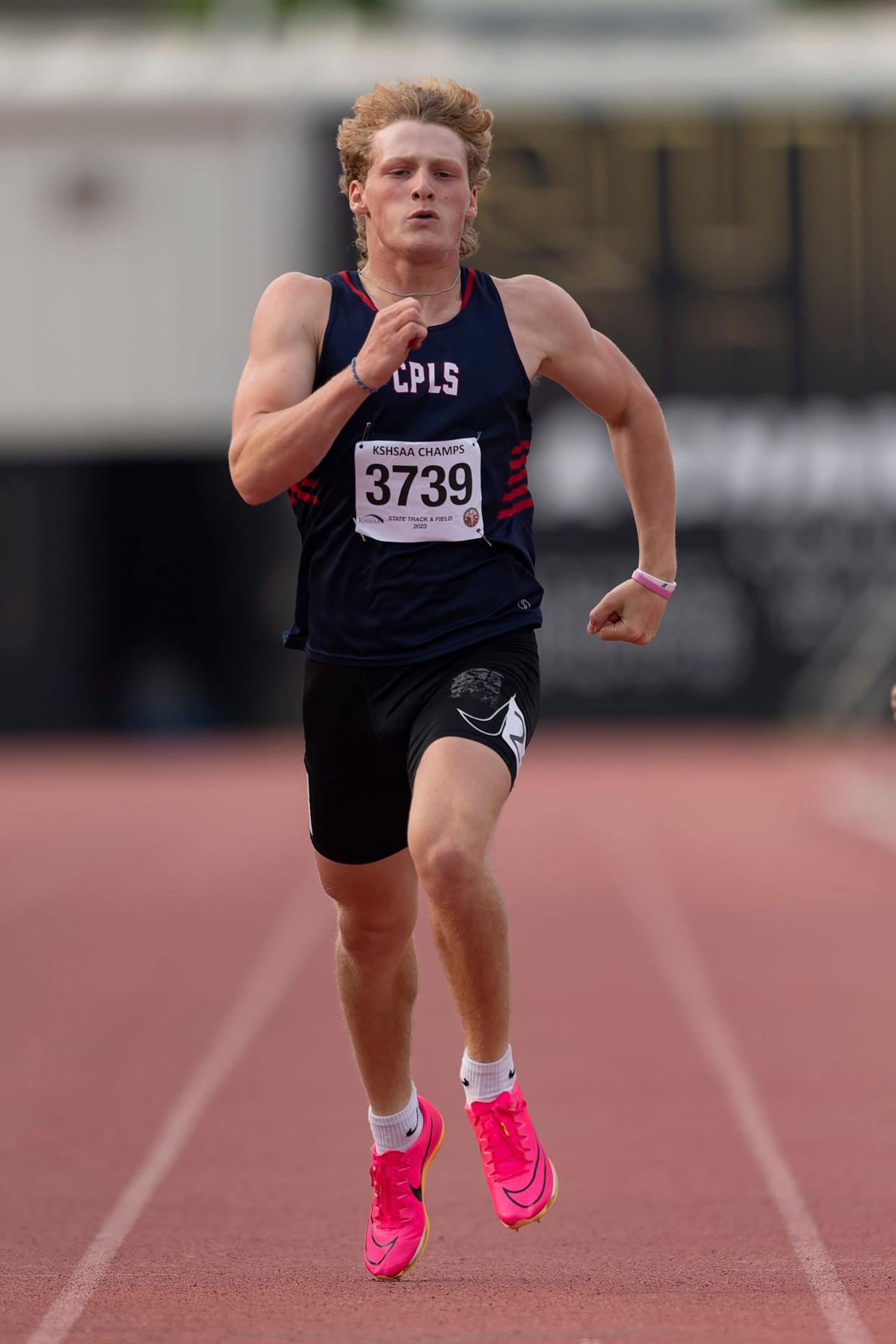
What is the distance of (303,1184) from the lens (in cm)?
559

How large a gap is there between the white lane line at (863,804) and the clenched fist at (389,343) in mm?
11537

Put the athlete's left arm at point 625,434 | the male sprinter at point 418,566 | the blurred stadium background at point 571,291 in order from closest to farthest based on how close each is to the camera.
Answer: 1. the male sprinter at point 418,566
2. the athlete's left arm at point 625,434
3. the blurred stadium background at point 571,291

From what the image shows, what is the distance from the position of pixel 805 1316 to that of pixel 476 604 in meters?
1.44

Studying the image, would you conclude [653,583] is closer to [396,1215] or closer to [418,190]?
[418,190]

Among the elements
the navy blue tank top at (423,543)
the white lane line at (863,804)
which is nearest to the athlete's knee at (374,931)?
the navy blue tank top at (423,543)

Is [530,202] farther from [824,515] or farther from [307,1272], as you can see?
[307,1272]

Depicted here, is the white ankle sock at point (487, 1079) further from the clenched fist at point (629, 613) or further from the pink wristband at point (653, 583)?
the pink wristband at point (653, 583)

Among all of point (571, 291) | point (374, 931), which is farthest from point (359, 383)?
point (571, 291)

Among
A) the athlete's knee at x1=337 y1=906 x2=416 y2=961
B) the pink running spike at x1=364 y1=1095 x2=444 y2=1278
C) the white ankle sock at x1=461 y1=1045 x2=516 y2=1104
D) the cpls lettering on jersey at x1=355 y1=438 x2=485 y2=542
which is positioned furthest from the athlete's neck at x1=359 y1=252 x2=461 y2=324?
the pink running spike at x1=364 y1=1095 x2=444 y2=1278

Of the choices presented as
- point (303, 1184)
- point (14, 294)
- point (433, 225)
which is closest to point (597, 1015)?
point (303, 1184)

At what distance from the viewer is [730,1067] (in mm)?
Answer: 7430

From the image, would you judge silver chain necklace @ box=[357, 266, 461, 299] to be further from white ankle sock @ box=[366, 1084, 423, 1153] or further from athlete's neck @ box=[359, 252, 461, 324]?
white ankle sock @ box=[366, 1084, 423, 1153]

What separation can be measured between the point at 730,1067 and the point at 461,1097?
Answer: 1110 millimetres

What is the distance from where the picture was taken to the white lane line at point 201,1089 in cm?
420
